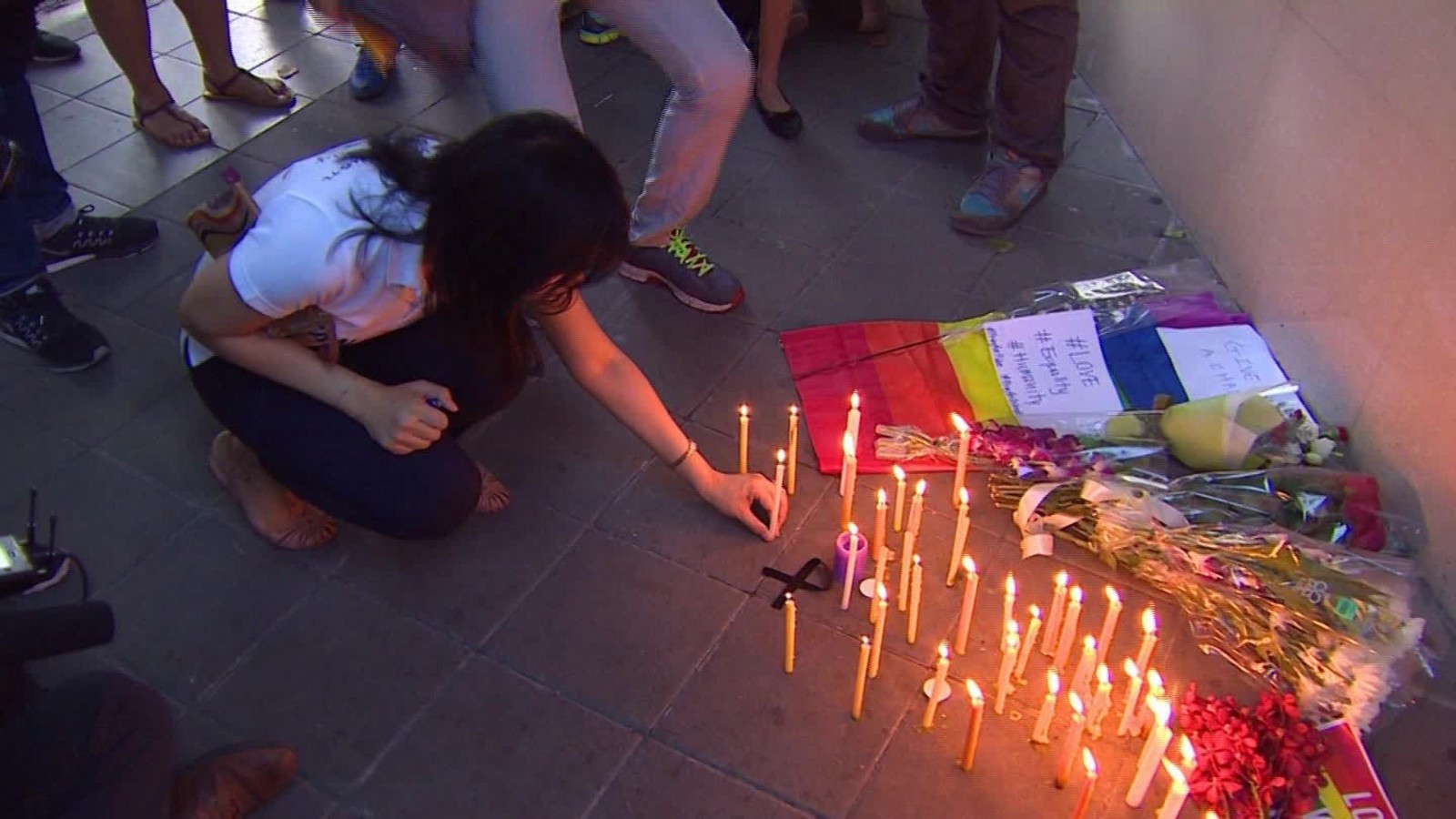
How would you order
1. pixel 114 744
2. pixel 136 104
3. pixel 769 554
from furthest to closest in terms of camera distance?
pixel 136 104, pixel 769 554, pixel 114 744

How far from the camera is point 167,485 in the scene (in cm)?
237

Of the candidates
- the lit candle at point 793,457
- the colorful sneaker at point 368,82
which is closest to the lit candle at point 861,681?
the lit candle at point 793,457

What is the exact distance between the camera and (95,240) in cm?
298

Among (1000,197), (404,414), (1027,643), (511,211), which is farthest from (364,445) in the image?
(1000,197)

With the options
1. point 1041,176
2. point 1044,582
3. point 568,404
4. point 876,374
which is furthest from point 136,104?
point 1044,582

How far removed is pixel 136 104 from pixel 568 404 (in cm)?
200

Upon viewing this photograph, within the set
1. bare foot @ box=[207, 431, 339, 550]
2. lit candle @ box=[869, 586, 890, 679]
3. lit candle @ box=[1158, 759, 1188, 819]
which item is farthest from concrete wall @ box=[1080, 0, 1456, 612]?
bare foot @ box=[207, 431, 339, 550]

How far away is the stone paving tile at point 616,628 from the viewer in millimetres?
1972

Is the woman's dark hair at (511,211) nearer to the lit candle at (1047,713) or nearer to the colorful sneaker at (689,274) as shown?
the lit candle at (1047,713)

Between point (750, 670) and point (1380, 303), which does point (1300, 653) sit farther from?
point (750, 670)

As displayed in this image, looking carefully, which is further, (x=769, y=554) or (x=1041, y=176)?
(x=1041, y=176)

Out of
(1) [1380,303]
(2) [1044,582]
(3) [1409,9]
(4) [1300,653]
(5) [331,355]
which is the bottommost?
(2) [1044,582]

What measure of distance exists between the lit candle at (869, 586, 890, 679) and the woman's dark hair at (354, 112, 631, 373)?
68 centimetres

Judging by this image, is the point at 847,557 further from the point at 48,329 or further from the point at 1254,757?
the point at 48,329
